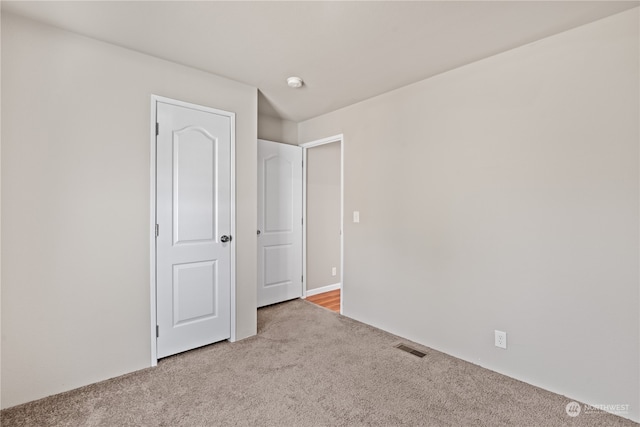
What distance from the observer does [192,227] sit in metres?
2.67

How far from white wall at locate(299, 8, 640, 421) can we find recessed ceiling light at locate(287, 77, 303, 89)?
878 millimetres

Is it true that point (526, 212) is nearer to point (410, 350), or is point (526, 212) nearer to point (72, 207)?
point (410, 350)

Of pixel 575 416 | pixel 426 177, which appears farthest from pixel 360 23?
pixel 575 416

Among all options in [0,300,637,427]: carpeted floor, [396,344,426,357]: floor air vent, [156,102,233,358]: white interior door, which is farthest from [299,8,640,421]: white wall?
[156,102,233,358]: white interior door

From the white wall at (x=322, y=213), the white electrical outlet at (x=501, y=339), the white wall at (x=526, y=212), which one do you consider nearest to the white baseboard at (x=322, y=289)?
the white wall at (x=322, y=213)

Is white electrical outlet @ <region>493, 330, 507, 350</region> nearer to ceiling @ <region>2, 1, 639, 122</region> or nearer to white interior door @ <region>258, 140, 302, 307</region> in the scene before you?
ceiling @ <region>2, 1, 639, 122</region>

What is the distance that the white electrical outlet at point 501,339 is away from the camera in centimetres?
235

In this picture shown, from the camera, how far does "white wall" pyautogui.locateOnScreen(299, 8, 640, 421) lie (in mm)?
1896

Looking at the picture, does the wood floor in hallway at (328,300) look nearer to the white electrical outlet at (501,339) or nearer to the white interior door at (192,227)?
the white interior door at (192,227)

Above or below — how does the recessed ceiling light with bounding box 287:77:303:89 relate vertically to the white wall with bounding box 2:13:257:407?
above

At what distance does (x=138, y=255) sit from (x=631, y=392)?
334 centimetres

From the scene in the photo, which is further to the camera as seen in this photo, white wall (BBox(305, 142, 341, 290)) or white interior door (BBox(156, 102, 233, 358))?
white wall (BBox(305, 142, 341, 290))

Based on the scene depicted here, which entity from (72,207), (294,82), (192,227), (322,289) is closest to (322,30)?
(294,82)

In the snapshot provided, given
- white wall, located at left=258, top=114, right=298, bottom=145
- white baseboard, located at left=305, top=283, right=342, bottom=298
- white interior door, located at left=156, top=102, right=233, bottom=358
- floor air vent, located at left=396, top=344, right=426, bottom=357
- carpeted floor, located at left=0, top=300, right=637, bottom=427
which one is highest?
white wall, located at left=258, top=114, right=298, bottom=145
